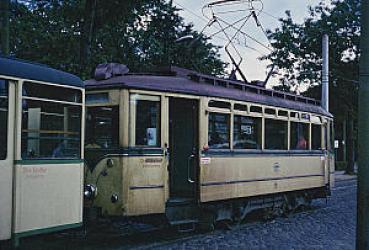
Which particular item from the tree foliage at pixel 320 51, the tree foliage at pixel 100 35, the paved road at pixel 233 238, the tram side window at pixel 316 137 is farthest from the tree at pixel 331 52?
the paved road at pixel 233 238

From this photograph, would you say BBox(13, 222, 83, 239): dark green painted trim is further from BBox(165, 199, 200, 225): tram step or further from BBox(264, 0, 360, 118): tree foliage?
BBox(264, 0, 360, 118): tree foliage

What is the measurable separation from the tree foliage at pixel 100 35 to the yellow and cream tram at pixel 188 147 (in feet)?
15.2

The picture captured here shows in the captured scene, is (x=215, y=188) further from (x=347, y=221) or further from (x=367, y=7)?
(x=367, y=7)

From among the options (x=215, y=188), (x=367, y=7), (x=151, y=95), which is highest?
(x=367, y=7)

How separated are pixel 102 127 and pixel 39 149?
229 centimetres

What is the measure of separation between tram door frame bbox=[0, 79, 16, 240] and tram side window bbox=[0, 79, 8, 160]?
0.13 ft

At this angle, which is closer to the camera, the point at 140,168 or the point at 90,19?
the point at 140,168

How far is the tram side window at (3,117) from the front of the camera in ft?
25.4

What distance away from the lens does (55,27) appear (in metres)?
23.1

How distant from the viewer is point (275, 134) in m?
14.4

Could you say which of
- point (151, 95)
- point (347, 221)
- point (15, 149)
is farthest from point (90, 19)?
point (15, 149)

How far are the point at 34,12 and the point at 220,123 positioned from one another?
12623 mm

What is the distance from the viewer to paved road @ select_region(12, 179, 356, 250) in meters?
10.4

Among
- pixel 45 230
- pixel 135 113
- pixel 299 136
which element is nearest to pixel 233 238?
pixel 135 113
